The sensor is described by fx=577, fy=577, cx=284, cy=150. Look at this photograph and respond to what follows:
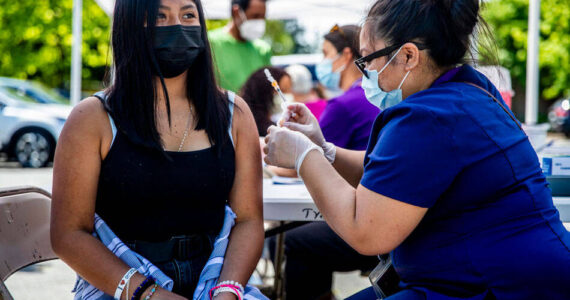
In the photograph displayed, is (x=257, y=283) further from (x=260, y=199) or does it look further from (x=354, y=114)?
(x=260, y=199)

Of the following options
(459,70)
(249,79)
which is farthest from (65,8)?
(459,70)

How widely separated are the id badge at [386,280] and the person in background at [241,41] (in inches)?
112

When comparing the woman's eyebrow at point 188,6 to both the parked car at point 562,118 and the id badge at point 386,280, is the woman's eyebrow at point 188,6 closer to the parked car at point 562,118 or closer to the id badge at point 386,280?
the id badge at point 386,280

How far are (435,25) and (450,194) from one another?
15.9 inches

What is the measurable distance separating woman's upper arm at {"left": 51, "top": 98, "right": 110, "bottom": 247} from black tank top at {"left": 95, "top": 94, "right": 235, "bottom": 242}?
0.04 m

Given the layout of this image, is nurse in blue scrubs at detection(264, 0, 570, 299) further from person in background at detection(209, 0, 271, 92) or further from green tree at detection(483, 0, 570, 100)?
green tree at detection(483, 0, 570, 100)

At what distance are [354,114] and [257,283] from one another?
1.27 metres

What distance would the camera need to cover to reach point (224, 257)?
1725 mm

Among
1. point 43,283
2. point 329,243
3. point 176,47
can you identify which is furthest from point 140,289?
point 43,283

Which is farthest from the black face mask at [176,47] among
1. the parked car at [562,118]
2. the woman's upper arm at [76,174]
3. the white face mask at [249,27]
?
the parked car at [562,118]

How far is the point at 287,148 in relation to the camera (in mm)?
1517

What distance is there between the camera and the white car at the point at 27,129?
10.4 meters

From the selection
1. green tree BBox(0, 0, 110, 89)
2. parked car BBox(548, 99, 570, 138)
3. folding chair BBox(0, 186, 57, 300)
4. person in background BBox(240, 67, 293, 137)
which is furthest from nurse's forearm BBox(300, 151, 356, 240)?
parked car BBox(548, 99, 570, 138)

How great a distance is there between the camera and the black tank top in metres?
1.64
